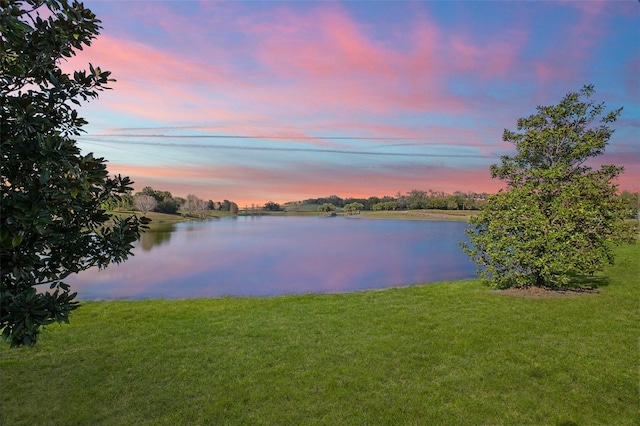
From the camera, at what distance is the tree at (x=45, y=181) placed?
7.15 feet

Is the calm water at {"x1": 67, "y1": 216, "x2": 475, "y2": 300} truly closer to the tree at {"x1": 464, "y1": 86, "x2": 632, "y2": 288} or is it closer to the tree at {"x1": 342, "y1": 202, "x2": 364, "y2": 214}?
the tree at {"x1": 464, "y1": 86, "x2": 632, "y2": 288}

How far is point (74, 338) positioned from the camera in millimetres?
6492

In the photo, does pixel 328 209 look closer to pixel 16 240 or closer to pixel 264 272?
pixel 264 272

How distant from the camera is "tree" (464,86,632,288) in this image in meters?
8.78

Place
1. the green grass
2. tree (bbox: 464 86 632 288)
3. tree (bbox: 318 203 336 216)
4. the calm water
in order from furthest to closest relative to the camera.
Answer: tree (bbox: 318 203 336 216) < the calm water < tree (bbox: 464 86 632 288) < the green grass

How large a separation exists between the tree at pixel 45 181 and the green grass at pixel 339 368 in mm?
2211

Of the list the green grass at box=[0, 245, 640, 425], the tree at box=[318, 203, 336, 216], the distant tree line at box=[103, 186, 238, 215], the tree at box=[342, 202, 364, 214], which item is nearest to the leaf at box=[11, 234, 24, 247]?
the green grass at box=[0, 245, 640, 425]

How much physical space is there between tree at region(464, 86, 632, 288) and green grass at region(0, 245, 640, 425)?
125cm

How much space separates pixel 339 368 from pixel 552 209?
24.4 feet

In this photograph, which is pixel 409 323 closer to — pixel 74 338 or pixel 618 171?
pixel 74 338

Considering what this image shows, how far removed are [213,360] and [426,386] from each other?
10.5 feet

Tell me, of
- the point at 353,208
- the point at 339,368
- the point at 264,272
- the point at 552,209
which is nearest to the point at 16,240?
the point at 339,368

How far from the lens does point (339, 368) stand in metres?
5.09

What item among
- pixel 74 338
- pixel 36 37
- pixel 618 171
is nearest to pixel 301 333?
pixel 74 338
